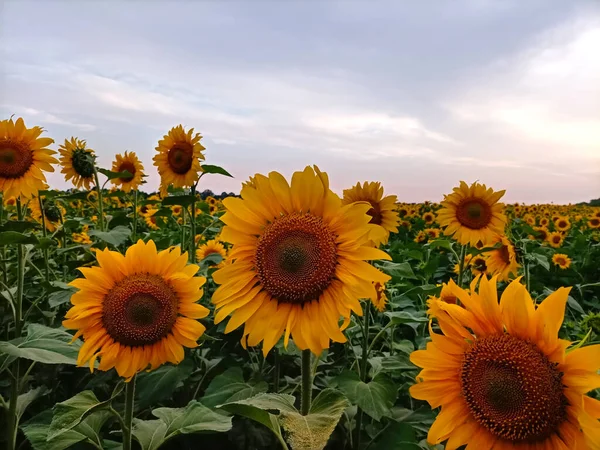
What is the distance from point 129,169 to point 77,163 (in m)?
1.04

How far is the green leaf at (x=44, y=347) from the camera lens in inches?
85.5

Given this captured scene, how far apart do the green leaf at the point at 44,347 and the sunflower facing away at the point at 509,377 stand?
4.74 feet

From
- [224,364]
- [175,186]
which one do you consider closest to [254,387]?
[224,364]

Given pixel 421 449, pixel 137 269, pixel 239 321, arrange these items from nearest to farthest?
pixel 239 321 < pixel 421 449 < pixel 137 269

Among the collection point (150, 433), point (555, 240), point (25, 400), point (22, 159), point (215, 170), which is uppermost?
point (215, 170)

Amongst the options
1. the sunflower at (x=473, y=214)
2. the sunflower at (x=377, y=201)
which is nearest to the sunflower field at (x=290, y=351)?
the sunflower at (x=377, y=201)

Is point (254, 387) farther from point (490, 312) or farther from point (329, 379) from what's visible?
point (490, 312)

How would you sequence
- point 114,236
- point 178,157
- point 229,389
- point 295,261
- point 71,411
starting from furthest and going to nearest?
1. point 178,157
2. point 114,236
3. point 229,389
4. point 71,411
5. point 295,261

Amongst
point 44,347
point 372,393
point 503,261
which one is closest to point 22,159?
point 44,347

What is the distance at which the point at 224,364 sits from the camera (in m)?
2.92

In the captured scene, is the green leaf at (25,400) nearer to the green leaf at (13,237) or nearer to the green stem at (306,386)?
the green leaf at (13,237)

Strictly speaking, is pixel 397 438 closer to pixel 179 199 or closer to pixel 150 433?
pixel 150 433

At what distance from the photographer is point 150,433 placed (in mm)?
2219

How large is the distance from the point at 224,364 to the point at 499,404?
1680 mm
